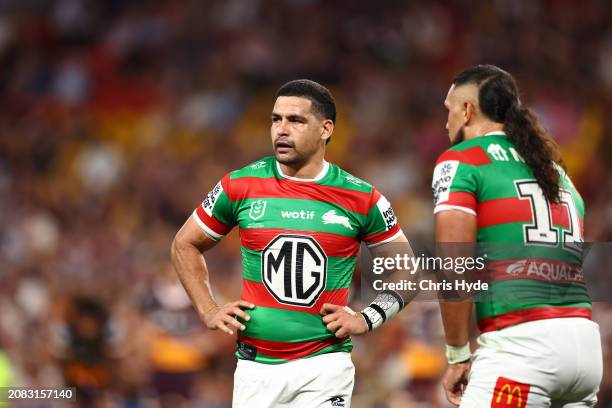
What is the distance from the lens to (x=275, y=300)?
5.14m

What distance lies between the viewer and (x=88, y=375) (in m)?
9.18

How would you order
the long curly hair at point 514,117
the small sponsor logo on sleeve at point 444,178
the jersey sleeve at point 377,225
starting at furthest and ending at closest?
1. the jersey sleeve at point 377,225
2. the long curly hair at point 514,117
3. the small sponsor logo on sleeve at point 444,178

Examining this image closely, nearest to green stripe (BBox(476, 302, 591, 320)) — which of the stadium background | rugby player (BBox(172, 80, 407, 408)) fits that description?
rugby player (BBox(172, 80, 407, 408))

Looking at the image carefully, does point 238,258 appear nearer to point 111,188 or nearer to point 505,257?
point 111,188

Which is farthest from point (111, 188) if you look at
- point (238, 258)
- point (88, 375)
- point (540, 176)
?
point (540, 176)

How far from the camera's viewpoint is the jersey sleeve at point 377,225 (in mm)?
5320

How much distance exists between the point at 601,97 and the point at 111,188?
6.11m

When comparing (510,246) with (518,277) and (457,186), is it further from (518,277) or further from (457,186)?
(457,186)

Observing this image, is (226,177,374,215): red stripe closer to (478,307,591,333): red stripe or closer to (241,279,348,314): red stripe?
(241,279,348,314): red stripe

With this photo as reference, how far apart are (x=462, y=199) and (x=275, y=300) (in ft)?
3.76

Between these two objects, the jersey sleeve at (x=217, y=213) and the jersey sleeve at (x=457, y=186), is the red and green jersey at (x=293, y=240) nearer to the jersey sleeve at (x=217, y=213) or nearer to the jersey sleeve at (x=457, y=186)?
the jersey sleeve at (x=217, y=213)

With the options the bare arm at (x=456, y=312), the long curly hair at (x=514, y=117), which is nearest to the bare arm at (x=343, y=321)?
the bare arm at (x=456, y=312)

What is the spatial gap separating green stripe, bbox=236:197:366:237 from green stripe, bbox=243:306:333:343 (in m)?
0.44

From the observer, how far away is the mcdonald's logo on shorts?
4.38 m
